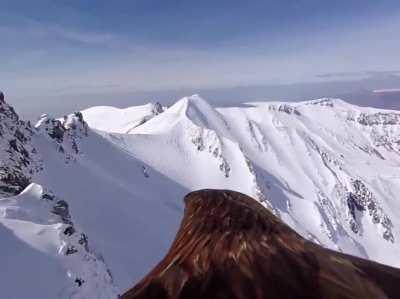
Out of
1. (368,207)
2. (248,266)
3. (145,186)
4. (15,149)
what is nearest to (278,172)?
(368,207)

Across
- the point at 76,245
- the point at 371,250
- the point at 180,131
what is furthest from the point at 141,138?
the point at 76,245

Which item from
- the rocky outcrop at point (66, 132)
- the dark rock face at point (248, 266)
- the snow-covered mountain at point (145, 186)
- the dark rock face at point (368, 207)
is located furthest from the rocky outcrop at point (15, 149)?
the dark rock face at point (368, 207)

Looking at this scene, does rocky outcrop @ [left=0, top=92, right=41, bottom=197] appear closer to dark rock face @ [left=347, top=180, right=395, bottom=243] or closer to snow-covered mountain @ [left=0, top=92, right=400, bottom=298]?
snow-covered mountain @ [left=0, top=92, right=400, bottom=298]

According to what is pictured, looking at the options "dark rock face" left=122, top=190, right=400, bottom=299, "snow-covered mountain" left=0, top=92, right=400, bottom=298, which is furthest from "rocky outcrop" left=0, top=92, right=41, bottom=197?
"dark rock face" left=122, top=190, right=400, bottom=299

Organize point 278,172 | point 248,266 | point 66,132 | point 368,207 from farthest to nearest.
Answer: point 368,207 → point 278,172 → point 66,132 → point 248,266

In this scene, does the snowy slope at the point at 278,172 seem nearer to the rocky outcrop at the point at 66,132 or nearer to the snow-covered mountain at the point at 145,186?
the snow-covered mountain at the point at 145,186

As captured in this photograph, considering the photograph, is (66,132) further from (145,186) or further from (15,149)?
(15,149)
